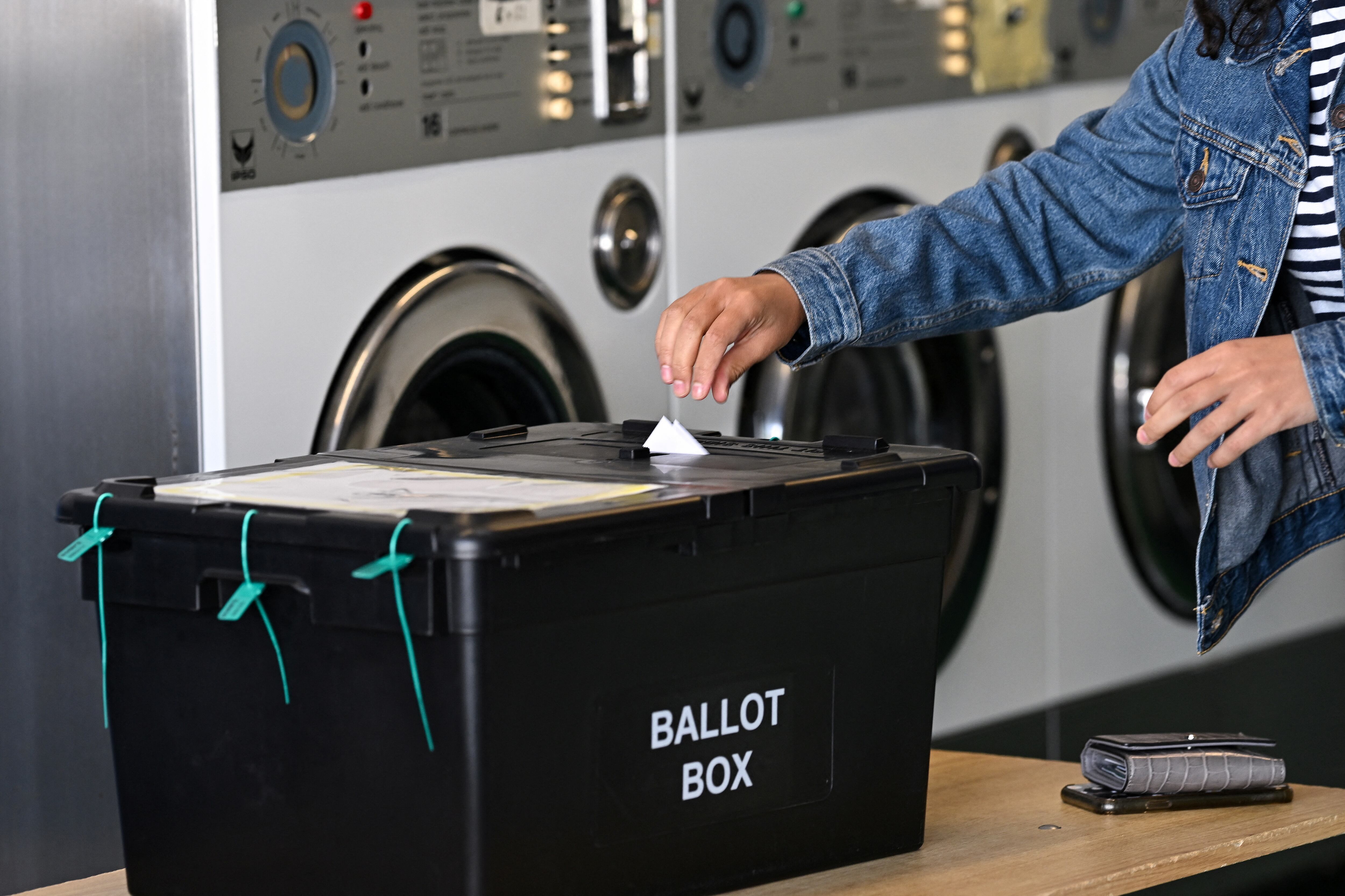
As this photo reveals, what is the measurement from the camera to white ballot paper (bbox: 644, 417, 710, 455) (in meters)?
1.24

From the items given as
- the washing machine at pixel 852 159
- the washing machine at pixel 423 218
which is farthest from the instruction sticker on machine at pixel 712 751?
the washing machine at pixel 852 159

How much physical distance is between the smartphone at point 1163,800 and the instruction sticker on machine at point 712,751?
256 millimetres

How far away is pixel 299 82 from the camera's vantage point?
5.49 ft

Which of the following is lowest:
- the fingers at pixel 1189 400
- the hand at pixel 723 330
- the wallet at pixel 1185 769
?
the wallet at pixel 1185 769

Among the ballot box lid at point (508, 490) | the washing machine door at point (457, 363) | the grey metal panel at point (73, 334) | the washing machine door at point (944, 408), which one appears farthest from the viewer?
the washing machine door at point (944, 408)

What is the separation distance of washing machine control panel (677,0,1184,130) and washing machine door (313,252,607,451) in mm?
343

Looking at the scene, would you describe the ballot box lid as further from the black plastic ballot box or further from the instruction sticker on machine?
the instruction sticker on machine

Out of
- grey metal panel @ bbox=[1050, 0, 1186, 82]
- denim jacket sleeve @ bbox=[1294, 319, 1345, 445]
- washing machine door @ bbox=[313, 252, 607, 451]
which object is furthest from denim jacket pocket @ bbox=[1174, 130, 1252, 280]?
grey metal panel @ bbox=[1050, 0, 1186, 82]

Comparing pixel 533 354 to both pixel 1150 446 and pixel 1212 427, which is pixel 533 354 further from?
pixel 1150 446

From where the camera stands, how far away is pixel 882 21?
2336 millimetres

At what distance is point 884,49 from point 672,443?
125 cm

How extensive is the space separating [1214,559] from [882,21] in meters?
1.11

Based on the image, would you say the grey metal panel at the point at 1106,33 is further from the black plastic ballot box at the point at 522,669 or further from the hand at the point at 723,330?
the black plastic ballot box at the point at 522,669

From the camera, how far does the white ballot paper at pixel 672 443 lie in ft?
4.07
